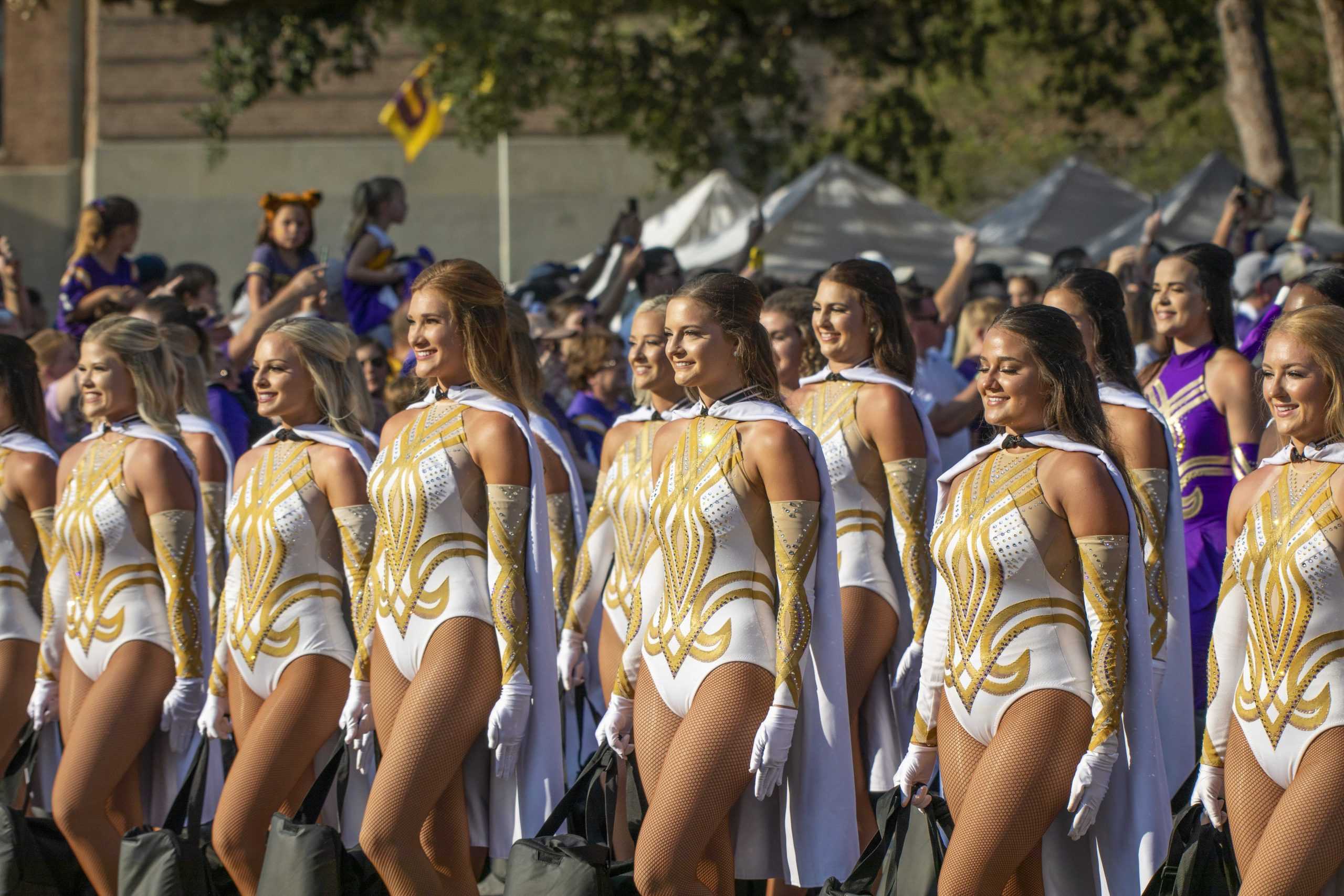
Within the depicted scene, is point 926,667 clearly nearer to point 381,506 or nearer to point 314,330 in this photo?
point 381,506

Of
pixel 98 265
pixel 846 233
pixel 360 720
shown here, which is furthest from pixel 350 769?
pixel 846 233

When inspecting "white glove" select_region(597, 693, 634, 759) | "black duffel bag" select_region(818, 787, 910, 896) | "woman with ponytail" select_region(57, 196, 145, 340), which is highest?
"woman with ponytail" select_region(57, 196, 145, 340)

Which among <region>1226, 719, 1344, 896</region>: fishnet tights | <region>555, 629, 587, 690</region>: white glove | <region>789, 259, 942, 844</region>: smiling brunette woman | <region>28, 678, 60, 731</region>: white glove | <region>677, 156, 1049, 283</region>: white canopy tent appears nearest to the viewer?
<region>1226, 719, 1344, 896</region>: fishnet tights

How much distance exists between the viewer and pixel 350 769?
5.59 metres

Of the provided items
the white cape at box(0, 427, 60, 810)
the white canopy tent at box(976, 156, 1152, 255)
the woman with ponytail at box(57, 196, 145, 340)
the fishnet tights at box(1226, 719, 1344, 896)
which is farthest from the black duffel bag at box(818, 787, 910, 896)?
the white canopy tent at box(976, 156, 1152, 255)

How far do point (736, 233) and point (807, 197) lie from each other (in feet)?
2.21

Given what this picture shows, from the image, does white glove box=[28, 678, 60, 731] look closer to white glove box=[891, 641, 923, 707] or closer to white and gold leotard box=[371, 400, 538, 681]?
white and gold leotard box=[371, 400, 538, 681]

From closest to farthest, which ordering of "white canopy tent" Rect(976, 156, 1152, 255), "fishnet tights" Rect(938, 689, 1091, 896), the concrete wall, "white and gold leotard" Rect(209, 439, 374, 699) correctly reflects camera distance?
"fishnet tights" Rect(938, 689, 1091, 896) < "white and gold leotard" Rect(209, 439, 374, 699) < "white canopy tent" Rect(976, 156, 1152, 255) < the concrete wall

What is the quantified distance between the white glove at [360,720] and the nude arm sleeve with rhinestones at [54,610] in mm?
1481

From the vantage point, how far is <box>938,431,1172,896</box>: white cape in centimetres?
456

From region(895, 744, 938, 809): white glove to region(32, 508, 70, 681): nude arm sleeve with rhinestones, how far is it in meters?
3.13

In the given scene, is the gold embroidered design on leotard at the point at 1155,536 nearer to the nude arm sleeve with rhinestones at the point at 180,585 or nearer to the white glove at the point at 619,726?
the white glove at the point at 619,726

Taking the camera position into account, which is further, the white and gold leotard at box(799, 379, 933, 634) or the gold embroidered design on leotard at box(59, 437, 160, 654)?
the gold embroidered design on leotard at box(59, 437, 160, 654)

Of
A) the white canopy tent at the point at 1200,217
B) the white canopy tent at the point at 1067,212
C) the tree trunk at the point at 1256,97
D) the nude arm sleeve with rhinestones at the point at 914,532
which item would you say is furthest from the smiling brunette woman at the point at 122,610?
the tree trunk at the point at 1256,97
